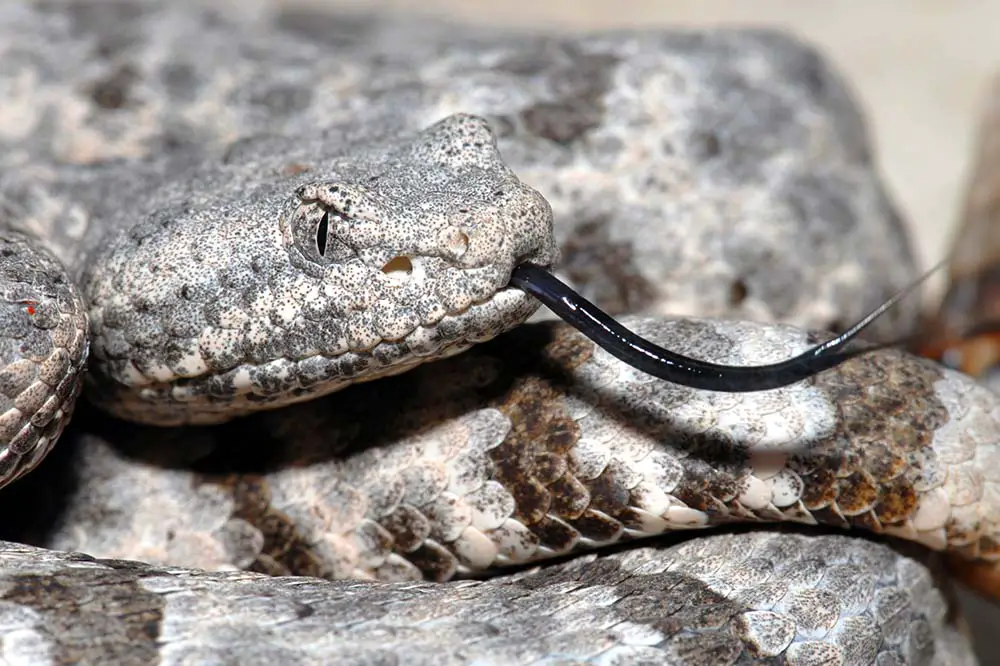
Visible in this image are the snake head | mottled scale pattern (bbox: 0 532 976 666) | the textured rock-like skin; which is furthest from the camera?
the textured rock-like skin

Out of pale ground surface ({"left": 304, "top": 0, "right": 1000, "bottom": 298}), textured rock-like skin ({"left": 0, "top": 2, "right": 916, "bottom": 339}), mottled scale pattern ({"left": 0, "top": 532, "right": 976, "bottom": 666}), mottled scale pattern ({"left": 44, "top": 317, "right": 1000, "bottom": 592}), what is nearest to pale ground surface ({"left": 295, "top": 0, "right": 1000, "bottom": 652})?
pale ground surface ({"left": 304, "top": 0, "right": 1000, "bottom": 298})

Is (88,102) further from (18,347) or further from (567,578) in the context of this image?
(567,578)

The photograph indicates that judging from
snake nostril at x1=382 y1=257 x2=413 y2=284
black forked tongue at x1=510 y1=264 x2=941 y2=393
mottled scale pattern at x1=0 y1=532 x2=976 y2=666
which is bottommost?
mottled scale pattern at x1=0 y1=532 x2=976 y2=666

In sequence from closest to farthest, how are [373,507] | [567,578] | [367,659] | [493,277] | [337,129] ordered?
[367,659] < [493,277] < [567,578] < [373,507] < [337,129]

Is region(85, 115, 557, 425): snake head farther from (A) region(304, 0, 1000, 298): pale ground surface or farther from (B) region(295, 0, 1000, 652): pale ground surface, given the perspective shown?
(A) region(304, 0, 1000, 298): pale ground surface

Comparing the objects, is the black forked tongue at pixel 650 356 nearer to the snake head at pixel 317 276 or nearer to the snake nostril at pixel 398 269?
the snake head at pixel 317 276

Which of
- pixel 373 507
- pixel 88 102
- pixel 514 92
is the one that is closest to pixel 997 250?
pixel 514 92

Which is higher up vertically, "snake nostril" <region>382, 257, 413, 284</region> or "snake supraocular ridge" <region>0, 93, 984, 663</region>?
"snake nostril" <region>382, 257, 413, 284</region>
